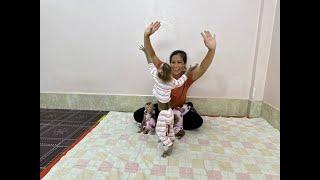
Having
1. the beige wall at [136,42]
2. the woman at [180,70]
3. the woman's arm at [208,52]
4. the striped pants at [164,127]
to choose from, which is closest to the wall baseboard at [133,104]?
the beige wall at [136,42]

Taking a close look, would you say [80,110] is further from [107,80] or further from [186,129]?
[186,129]

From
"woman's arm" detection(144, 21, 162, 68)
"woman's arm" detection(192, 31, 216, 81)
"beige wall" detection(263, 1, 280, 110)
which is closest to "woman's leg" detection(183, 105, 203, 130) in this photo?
"woman's arm" detection(192, 31, 216, 81)

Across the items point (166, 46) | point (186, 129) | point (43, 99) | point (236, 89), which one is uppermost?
point (166, 46)

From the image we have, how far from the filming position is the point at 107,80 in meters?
2.14

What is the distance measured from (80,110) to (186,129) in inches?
41.8

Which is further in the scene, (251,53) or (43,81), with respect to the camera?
(43,81)

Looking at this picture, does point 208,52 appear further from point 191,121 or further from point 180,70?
point 191,121

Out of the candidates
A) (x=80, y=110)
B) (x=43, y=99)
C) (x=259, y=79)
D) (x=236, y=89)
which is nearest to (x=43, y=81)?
(x=43, y=99)

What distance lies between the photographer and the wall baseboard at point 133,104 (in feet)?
6.73

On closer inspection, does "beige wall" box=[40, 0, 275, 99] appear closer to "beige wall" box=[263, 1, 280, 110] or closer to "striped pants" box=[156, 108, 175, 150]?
"beige wall" box=[263, 1, 280, 110]

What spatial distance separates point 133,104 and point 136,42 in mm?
571

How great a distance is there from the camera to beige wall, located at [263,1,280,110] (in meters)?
1.79

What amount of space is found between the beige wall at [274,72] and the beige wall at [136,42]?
62mm

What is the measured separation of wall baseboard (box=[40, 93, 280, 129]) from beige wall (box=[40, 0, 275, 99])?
57 millimetres
